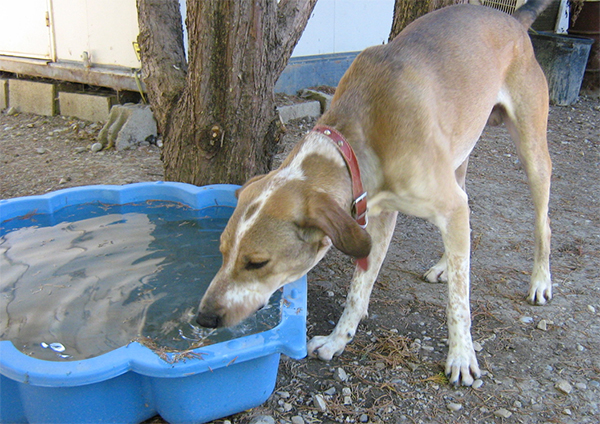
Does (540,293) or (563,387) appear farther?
(540,293)

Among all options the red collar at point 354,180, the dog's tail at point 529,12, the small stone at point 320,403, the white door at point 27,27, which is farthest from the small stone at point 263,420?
the white door at point 27,27

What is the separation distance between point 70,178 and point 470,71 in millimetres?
3779

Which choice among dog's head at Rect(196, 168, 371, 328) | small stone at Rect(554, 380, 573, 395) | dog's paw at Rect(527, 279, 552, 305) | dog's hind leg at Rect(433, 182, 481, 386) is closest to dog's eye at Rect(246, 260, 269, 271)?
dog's head at Rect(196, 168, 371, 328)

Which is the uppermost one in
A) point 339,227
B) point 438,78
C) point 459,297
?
point 438,78

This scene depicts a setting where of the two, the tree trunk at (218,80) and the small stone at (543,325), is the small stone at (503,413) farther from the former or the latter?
the tree trunk at (218,80)

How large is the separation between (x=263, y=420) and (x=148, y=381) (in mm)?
536

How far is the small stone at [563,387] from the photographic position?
2.65m

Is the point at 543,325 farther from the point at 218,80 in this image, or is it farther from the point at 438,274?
the point at 218,80

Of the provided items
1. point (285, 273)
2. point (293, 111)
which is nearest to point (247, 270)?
point (285, 273)

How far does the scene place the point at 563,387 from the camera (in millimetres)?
2662

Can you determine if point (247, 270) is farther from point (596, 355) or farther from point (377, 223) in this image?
point (596, 355)

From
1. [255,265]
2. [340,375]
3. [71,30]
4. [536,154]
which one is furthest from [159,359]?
[71,30]

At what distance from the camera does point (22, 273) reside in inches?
123

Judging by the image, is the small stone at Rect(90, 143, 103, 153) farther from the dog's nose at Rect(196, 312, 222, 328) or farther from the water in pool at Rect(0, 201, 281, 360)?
the dog's nose at Rect(196, 312, 222, 328)
